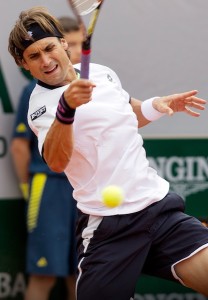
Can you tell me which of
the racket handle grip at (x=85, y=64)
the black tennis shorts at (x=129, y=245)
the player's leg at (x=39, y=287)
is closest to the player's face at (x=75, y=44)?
the player's leg at (x=39, y=287)

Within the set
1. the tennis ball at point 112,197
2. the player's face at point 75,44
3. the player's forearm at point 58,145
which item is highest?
the player's forearm at point 58,145

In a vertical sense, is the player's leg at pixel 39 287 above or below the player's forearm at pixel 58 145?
below

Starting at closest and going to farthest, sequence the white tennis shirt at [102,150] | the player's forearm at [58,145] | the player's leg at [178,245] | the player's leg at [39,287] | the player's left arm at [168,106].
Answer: the player's forearm at [58,145] → the white tennis shirt at [102,150] → the player's leg at [178,245] → the player's left arm at [168,106] → the player's leg at [39,287]

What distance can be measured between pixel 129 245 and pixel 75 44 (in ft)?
5.91

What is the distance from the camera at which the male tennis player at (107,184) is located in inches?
148

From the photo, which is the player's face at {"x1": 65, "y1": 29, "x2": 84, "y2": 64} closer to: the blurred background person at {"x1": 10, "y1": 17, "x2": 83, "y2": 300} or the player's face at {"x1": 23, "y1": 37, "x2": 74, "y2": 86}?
the blurred background person at {"x1": 10, "y1": 17, "x2": 83, "y2": 300}

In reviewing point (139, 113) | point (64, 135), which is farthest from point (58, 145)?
point (139, 113)

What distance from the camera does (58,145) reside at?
3.50 metres

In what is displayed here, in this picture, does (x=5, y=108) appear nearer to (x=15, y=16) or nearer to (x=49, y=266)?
(x=15, y=16)

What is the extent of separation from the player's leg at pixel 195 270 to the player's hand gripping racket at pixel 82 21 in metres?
1.02

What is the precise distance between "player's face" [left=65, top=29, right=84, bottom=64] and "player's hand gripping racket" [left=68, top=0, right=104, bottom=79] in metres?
1.66

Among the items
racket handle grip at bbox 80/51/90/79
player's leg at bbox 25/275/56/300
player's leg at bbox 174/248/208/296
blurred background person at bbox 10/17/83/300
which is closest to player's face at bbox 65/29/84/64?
blurred background person at bbox 10/17/83/300

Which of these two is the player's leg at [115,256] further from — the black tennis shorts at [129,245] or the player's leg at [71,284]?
the player's leg at [71,284]

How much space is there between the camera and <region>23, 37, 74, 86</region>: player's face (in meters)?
3.76
